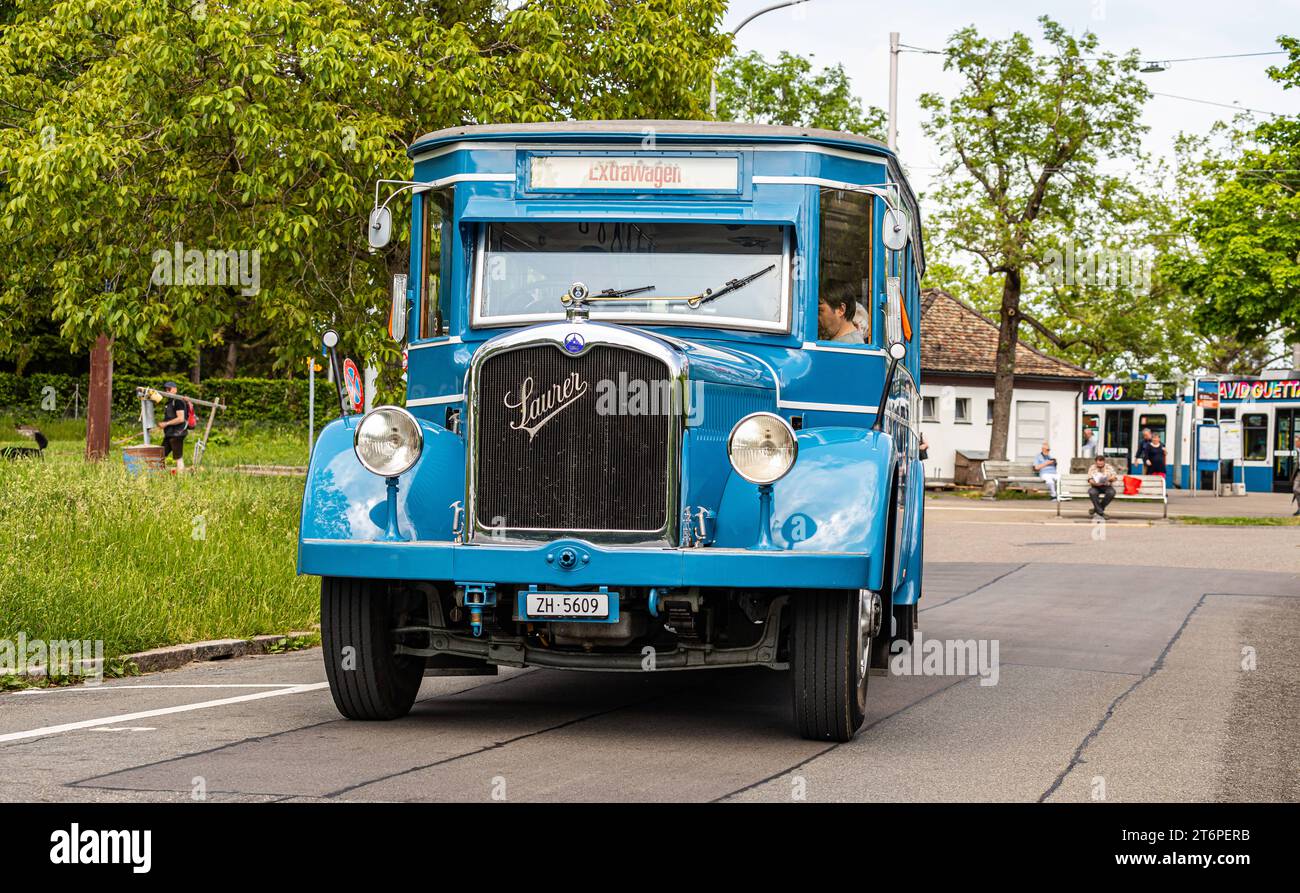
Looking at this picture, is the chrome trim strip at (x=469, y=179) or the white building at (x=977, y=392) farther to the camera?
the white building at (x=977, y=392)

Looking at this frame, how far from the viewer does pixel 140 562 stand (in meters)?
12.0

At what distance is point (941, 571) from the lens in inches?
768

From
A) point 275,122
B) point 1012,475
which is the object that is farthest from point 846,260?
point 1012,475

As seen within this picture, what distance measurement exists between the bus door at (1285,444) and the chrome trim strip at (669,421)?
142ft

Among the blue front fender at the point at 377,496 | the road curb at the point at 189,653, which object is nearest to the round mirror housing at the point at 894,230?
the blue front fender at the point at 377,496

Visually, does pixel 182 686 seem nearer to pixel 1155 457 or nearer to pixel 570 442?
pixel 570 442

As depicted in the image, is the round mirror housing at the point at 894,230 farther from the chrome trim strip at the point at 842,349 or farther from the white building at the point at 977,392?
the white building at the point at 977,392

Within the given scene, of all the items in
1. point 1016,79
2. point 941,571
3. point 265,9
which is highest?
point 1016,79

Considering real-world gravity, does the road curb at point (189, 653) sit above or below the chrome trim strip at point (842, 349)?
below

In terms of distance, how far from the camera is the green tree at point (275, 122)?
52.1 feet

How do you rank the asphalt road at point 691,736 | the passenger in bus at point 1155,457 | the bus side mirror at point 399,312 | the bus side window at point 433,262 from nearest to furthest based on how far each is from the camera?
the asphalt road at point 691,736, the bus side window at point 433,262, the bus side mirror at point 399,312, the passenger in bus at point 1155,457
